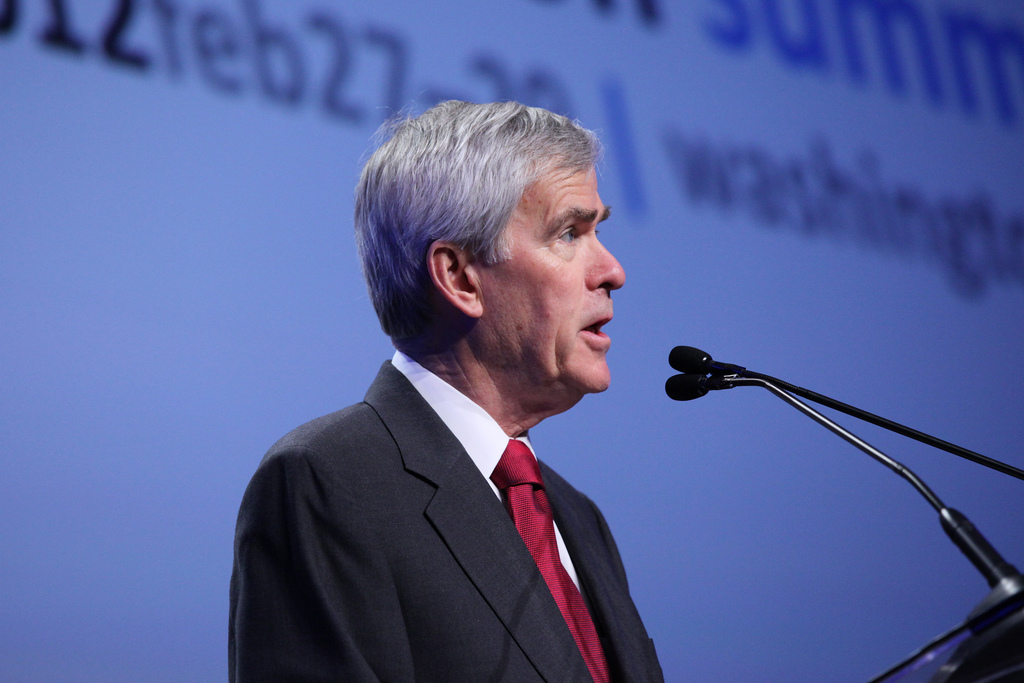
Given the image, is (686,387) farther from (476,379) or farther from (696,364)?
(476,379)

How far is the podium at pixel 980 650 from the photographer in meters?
0.75

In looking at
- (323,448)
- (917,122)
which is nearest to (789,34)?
(917,122)

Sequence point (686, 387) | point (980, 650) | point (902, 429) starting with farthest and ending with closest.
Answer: point (686, 387), point (902, 429), point (980, 650)

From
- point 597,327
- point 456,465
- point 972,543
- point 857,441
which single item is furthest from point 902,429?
point 456,465

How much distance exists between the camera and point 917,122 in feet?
10.3

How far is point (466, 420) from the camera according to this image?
4.90 ft

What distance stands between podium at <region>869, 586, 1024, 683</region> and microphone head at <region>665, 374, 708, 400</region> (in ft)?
2.05

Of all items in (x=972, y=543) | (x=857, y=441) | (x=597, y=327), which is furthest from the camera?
(x=597, y=327)

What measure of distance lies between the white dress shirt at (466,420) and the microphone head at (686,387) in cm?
29

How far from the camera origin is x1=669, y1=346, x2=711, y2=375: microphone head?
1392 millimetres

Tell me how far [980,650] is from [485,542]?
0.71m

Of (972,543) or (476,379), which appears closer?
(972,543)

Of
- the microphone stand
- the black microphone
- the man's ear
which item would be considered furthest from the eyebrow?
the microphone stand

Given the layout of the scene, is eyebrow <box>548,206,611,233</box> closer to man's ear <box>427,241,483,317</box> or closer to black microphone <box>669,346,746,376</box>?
man's ear <box>427,241,483,317</box>
